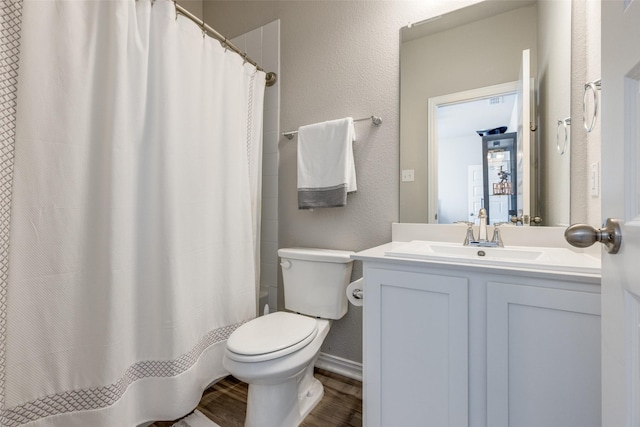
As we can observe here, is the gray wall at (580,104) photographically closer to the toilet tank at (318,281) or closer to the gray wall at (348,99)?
the gray wall at (348,99)

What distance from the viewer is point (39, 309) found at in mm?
885

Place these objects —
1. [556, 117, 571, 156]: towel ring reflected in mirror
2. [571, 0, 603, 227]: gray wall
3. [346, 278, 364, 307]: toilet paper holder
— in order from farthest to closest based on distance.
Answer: [346, 278, 364, 307]: toilet paper holder < [556, 117, 571, 156]: towel ring reflected in mirror < [571, 0, 603, 227]: gray wall

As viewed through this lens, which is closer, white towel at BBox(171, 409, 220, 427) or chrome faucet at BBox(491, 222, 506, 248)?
chrome faucet at BBox(491, 222, 506, 248)

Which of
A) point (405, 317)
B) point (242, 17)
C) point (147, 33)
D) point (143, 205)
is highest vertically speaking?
point (242, 17)

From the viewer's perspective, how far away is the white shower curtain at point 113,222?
Answer: 0.87m

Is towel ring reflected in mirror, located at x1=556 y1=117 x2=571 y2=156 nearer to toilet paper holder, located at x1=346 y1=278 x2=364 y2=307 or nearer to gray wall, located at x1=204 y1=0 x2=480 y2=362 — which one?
gray wall, located at x1=204 y1=0 x2=480 y2=362

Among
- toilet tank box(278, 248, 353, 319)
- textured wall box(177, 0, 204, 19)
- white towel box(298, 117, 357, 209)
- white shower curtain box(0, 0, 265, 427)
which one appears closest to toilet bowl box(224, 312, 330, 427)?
toilet tank box(278, 248, 353, 319)

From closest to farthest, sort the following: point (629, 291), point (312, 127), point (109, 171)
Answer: point (629, 291) < point (109, 171) < point (312, 127)

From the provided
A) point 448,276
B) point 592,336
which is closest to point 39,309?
point 448,276

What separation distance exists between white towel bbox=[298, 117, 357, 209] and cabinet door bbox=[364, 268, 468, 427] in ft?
2.05

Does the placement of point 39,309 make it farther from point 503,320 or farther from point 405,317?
point 503,320

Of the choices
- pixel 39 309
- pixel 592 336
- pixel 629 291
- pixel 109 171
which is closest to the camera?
pixel 629 291

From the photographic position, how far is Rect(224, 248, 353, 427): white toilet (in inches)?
42.5

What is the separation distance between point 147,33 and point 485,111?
1.47 m
